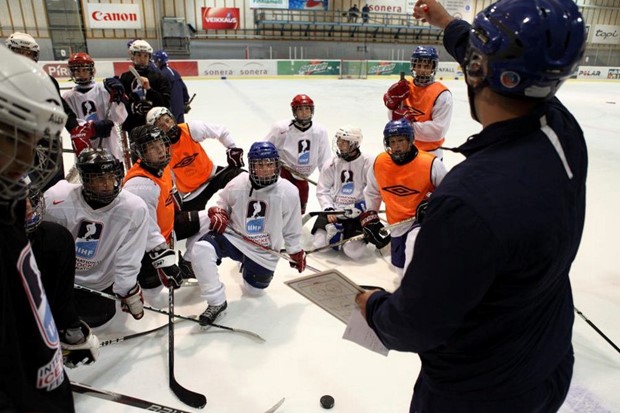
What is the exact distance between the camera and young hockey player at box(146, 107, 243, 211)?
341cm

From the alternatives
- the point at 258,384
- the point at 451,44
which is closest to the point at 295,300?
the point at 258,384

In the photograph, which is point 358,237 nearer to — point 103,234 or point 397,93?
point 397,93

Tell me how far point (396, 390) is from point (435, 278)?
1339mm

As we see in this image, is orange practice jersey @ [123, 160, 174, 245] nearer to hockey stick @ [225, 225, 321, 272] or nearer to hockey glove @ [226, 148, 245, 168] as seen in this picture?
hockey stick @ [225, 225, 321, 272]

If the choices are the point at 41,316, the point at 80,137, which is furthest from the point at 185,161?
the point at 41,316

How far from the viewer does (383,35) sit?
718 inches

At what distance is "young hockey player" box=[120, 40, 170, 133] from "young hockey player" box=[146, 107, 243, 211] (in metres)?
0.85

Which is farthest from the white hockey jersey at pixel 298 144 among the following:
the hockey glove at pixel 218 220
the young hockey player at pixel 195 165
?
the hockey glove at pixel 218 220

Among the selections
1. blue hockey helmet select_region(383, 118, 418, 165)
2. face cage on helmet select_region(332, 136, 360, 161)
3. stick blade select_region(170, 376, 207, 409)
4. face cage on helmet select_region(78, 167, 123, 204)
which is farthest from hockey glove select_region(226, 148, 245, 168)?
stick blade select_region(170, 376, 207, 409)

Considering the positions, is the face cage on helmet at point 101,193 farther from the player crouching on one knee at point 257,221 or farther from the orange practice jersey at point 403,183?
the orange practice jersey at point 403,183

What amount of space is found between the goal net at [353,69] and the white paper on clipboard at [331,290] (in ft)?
48.9

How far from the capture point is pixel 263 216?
261 cm

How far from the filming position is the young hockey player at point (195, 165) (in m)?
3.41

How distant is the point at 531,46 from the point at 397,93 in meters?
2.99
